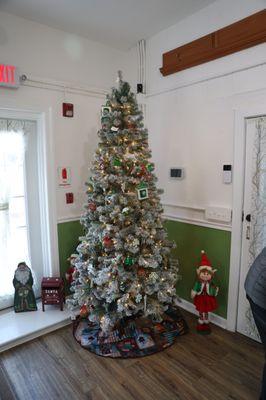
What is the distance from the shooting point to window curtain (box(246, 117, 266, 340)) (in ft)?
6.88

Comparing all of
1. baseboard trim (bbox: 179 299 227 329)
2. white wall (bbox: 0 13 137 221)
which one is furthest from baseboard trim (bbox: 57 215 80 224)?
baseboard trim (bbox: 179 299 227 329)

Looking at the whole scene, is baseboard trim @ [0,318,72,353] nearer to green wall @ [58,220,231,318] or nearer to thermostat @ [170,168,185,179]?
green wall @ [58,220,231,318]

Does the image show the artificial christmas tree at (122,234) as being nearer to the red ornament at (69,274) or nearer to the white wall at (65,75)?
the red ornament at (69,274)

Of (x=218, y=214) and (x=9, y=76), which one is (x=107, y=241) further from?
(x=9, y=76)

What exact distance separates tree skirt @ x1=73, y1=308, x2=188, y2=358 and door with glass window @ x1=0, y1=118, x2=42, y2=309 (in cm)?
85

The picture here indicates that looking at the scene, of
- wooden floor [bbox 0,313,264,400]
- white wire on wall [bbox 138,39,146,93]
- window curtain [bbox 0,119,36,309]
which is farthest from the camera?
white wire on wall [bbox 138,39,146,93]

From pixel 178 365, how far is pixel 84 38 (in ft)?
10.4

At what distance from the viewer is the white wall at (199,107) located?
7.09ft

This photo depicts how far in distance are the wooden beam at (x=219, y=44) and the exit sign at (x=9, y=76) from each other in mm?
1418

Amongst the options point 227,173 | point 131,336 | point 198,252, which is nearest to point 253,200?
point 227,173

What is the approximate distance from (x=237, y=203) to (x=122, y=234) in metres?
1.01

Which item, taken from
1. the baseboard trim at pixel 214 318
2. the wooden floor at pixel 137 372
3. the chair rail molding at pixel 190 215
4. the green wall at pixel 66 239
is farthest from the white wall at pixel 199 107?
the wooden floor at pixel 137 372

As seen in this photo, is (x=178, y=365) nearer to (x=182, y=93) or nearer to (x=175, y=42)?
(x=182, y=93)

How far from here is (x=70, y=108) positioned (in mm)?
2758
